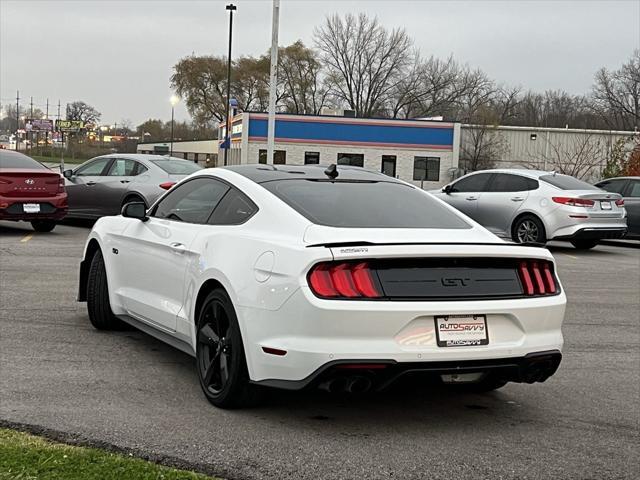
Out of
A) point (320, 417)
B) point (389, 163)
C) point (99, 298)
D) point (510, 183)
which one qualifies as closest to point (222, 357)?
point (320, 417)

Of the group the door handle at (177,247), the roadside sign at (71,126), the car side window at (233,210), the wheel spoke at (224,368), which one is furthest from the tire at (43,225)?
the roadside sign at (71,126)

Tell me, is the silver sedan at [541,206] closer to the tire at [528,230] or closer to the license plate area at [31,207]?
the tire at [528,230]

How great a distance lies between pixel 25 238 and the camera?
1462 cm

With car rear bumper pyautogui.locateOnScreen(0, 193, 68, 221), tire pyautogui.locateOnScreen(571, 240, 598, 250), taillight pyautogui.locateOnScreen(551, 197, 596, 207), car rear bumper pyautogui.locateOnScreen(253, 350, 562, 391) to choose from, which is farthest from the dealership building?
car rear bumper pyautogui.locateOnScreen(253, 350, 562, 391)

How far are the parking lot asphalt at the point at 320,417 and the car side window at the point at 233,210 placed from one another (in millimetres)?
1103

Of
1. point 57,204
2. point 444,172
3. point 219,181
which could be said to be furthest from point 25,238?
point 444,172

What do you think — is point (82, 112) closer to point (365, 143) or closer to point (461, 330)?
point (365, 143)

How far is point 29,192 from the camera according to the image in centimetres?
1477

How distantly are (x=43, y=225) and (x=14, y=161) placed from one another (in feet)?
4.44

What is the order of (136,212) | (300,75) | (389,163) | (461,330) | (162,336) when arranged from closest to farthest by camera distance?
(461,330) < (162,336) < (136,212) < (389,163) < (300,75)

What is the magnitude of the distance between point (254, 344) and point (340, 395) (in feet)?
3.58

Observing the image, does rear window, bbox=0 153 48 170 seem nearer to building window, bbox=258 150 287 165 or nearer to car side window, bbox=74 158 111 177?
car side window, bbox=74 158 111 177

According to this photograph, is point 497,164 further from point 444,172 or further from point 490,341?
point 490,341

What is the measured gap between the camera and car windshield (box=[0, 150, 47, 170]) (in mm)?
15202
